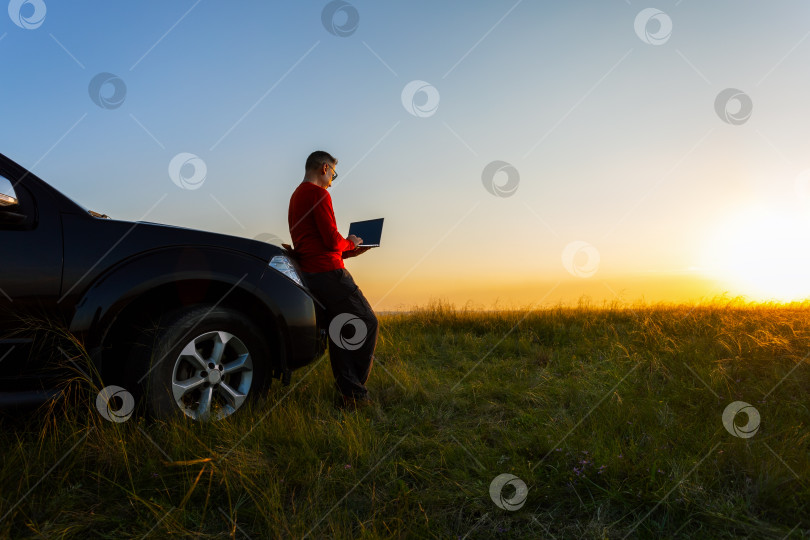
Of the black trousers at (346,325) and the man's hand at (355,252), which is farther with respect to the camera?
the man's hand at (355,252)

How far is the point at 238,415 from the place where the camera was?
2.99 meters

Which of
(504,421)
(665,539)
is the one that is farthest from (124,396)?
(665,539)

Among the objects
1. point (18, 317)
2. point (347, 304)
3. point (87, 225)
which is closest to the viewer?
point (18, 317)

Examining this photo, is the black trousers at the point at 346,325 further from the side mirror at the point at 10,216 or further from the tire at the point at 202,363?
the side mirror at the point at 10,216

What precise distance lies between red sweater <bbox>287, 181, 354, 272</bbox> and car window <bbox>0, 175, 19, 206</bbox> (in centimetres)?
169

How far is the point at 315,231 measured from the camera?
12.2 feet

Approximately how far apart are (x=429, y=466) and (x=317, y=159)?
2.41 m

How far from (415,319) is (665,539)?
5.93m

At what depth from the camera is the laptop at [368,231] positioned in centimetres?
383

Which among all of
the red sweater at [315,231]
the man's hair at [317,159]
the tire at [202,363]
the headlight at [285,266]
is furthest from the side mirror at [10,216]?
the man's hair at [317,159]

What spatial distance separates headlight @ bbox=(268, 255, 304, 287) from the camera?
3348mm

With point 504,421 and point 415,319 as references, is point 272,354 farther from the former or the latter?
point 415,319

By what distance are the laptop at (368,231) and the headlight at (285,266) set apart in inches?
25.2

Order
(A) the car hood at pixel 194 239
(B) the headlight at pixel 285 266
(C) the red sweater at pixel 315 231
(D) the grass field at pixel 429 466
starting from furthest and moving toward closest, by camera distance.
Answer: (C) the red sweater at pixel 315 231
(B) the headlight at pixel 285 266
(A) the car hood at pixel 194 239
(D) the grass field at pixel 429 466
